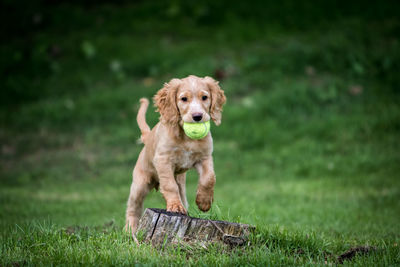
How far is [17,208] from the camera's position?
8719 mm

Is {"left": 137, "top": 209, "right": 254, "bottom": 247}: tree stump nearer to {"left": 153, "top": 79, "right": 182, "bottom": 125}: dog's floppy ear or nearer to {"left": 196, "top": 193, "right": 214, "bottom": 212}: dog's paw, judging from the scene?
{"left": 196, "top": 193, "right": 214, "bottom": 212}: dog's paw

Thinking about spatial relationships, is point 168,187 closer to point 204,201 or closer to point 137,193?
point 204,201

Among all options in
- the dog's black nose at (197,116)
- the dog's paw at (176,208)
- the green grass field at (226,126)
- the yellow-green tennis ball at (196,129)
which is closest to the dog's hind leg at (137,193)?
the green grass field at (226,126)

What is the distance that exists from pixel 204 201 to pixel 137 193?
3.46 feet

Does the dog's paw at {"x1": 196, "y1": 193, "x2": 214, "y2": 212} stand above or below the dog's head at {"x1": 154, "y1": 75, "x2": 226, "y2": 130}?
below

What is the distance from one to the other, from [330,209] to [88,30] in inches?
526

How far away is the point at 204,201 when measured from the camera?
486 centimetres

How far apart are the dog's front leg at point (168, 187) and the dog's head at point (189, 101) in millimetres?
435

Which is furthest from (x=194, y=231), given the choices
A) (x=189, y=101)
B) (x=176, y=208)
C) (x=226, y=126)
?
(x=226, y=126)

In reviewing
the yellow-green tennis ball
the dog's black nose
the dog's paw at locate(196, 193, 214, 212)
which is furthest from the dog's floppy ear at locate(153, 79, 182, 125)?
the dog's paw at locate(196, 193, 214, 212)

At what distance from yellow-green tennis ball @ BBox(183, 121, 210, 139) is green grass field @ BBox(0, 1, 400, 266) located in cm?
98

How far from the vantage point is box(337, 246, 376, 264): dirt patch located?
4567mm

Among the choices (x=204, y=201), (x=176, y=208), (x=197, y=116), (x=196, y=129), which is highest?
(x=197, y=116)

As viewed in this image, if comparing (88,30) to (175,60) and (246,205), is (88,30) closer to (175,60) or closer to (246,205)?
(175,60)
